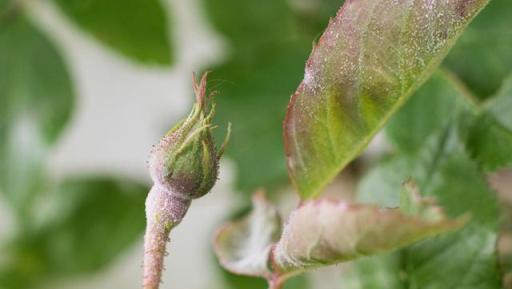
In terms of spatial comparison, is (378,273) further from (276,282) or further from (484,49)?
(484,49)

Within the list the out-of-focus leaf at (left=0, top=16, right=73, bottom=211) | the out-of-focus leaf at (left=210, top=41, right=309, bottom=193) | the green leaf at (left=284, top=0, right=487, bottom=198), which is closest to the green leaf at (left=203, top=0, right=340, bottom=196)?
the out-of-focus leaf at (left=210, top=41, right=309, bottom=193)

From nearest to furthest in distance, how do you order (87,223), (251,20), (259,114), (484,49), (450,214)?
(450,214) → (484,49) → (259,114) → (251,20) → (87,223)

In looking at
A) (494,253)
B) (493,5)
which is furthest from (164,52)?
(494,253)

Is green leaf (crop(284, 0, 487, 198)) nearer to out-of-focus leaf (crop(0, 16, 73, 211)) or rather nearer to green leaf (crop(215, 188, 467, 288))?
green leaf (crop(215, 188, 467, 288))

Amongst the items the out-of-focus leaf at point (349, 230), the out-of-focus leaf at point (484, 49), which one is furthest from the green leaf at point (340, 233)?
the out-of-focus leaf at point (484, 49)

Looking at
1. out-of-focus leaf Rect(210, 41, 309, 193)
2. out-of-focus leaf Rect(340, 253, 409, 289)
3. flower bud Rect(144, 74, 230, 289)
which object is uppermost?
out-of-focus leaf Rect(210, 41, 309, 193)

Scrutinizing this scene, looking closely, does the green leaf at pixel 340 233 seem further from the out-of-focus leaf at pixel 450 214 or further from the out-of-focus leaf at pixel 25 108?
the out-of-focus leaf at pixel 25 108

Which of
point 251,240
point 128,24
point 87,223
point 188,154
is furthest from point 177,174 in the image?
point 87,223
